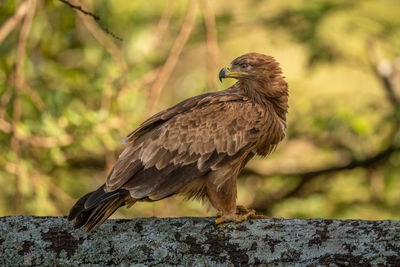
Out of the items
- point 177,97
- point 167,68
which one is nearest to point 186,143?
point 167,68

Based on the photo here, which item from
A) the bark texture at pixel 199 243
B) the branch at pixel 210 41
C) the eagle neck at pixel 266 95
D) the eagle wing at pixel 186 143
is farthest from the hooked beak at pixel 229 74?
the branch at pixel 210 41

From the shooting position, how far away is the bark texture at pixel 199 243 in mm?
3342

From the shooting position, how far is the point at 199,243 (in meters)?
3.63

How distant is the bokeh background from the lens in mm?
6770

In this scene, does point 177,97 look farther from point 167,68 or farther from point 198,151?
point 198,151

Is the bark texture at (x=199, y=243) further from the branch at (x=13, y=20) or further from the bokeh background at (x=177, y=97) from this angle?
the branch at (x=13, y=20)

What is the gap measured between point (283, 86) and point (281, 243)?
5.99 feet

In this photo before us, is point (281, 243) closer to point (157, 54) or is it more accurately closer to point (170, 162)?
point (170, 162)

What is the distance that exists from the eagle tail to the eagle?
0.04 ft

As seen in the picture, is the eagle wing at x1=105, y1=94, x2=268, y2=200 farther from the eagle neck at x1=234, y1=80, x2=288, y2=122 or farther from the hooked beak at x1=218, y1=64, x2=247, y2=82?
the hooked beak at x1=218, y1=64, x2=247, y2=82

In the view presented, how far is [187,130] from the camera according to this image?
451 cm

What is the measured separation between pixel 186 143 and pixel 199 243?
102 centimetres

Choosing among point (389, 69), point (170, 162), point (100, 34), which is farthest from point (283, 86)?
point (389, 69)

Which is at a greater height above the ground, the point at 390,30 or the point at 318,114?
the point at 390,30
